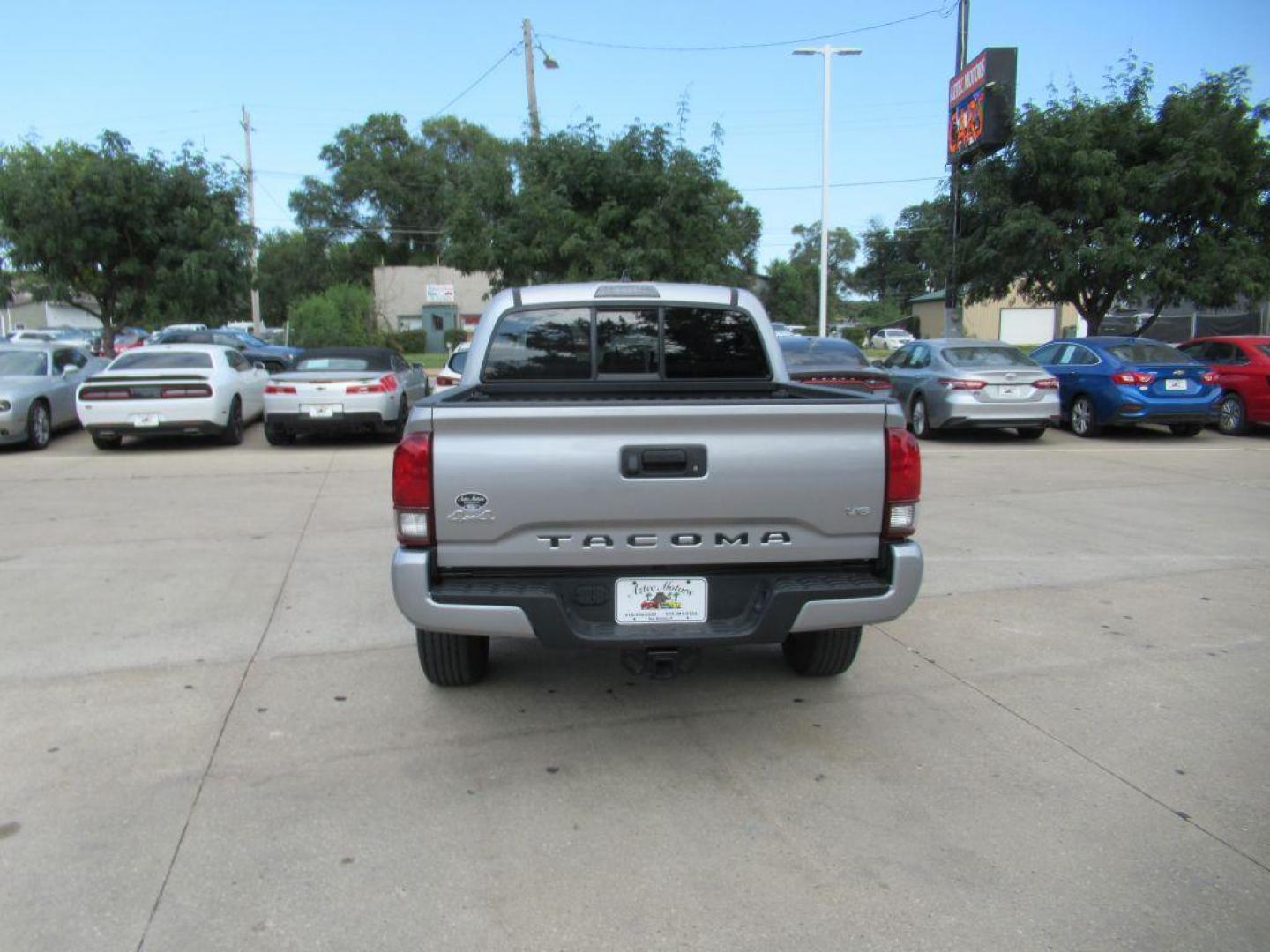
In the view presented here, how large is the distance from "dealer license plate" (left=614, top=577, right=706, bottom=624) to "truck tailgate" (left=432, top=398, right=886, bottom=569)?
3.1 inches

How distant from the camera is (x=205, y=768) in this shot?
12.5ft

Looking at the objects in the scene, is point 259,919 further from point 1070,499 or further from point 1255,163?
point 1255,163

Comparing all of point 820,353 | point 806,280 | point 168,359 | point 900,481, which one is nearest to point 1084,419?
point 820,353

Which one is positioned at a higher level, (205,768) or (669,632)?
(669,632)

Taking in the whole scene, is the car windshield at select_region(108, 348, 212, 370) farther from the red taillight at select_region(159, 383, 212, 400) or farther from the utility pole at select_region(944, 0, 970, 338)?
the utility pole at select_region(944, 0, 970, 338)

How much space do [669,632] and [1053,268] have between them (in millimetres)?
16975

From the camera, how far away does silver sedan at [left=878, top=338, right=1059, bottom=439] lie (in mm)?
13453

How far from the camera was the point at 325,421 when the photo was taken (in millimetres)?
12859

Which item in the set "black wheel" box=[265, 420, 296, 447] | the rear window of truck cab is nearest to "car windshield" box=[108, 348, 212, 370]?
"black wheel" box=[265, 420, 296, 447]

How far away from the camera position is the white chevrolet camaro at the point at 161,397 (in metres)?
12.4

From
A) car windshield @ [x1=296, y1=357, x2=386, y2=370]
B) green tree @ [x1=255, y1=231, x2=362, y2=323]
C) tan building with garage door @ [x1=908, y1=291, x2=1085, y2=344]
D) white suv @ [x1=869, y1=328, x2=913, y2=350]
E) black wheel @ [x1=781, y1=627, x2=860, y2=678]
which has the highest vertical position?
green tree @ [x1=255, y1=231, x2=362, y2=323]

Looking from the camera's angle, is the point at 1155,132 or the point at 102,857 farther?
the point at 1155,132

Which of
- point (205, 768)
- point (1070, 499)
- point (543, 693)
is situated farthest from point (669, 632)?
point (1070, 499)

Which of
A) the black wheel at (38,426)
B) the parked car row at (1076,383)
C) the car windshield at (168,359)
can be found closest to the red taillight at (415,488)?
the parked car row at (1076,383)
